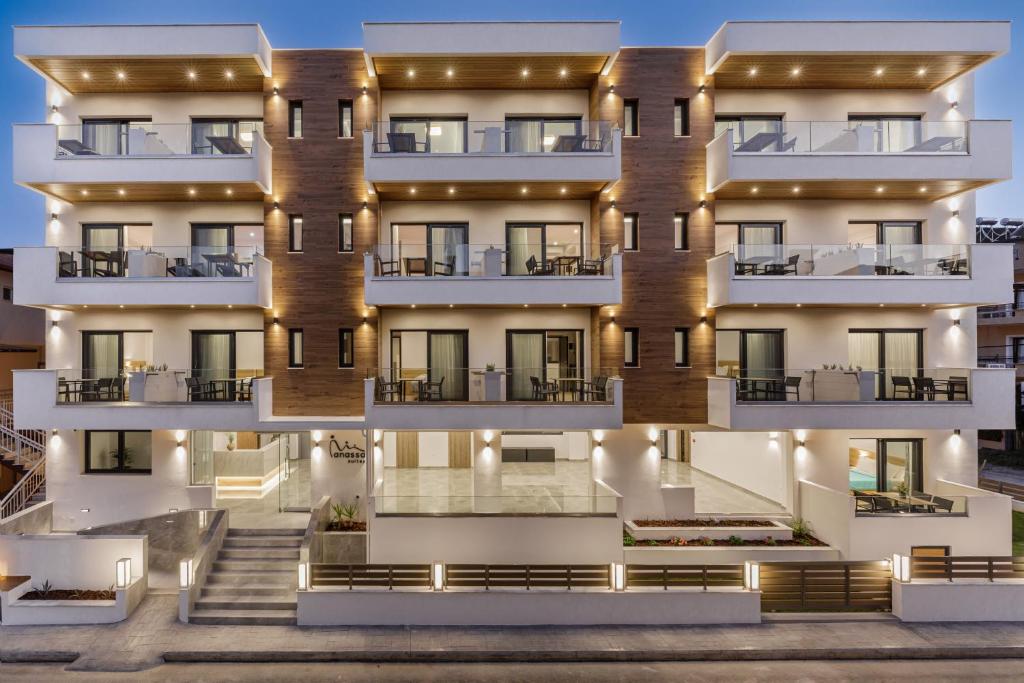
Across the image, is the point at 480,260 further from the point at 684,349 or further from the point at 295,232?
the point at 684,349

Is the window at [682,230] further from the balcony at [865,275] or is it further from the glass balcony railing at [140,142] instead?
the glass balcony railing at [140,142]

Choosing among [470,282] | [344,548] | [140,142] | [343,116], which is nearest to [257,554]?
[344,548]

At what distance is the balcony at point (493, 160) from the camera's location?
12.9 m

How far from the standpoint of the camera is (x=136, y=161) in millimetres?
12883

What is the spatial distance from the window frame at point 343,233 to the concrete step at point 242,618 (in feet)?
27.9

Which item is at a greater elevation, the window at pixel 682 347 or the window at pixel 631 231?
the window at pixel 631 231

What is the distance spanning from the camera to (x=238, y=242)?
46.8ft

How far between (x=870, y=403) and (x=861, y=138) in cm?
655

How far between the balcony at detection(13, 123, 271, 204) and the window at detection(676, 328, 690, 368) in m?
11.4

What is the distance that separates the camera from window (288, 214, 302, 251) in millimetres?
13875

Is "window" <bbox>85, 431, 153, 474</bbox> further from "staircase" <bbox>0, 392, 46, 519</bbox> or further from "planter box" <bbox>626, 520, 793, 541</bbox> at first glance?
"planter box" <bbox>626, 520, 793, 541</bbox>

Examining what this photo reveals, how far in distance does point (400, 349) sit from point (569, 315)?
4.71 metres

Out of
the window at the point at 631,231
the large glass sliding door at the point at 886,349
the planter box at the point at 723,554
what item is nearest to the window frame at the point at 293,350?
the window at the point at 631,231

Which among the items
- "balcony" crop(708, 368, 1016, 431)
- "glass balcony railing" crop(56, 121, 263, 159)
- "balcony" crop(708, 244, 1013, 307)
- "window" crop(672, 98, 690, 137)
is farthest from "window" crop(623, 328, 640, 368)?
"glass balcony railing" crop(56, 121, 263, 159)
